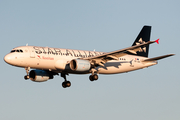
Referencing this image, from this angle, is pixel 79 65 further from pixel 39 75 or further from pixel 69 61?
pixel 39 75

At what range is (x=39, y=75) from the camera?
5100 cm

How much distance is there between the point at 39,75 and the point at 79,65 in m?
7.99

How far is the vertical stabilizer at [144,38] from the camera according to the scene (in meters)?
58.1

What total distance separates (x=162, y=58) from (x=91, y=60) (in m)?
10.4

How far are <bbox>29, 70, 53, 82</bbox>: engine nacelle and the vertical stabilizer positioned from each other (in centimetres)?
1581

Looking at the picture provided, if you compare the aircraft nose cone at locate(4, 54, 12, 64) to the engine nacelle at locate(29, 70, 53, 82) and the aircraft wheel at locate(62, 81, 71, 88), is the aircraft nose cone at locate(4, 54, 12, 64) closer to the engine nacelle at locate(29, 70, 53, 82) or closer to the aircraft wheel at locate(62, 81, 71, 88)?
the engine nacelle at locate(29, 70, 53, 82)

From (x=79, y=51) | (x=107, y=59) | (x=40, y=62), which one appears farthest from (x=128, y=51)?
(x=40, y=62)

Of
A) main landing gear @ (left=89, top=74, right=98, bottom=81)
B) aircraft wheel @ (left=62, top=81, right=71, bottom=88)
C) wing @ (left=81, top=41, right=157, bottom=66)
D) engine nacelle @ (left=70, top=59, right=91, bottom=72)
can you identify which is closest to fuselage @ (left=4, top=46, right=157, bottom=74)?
engine nacelle @ (left=70, top=59, right=91, bottom=72)

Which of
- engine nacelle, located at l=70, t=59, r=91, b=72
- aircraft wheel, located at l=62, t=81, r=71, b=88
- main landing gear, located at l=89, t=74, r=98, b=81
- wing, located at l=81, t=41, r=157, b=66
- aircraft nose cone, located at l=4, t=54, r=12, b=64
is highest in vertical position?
wing, located at l=81, t=41, r=157, b=66

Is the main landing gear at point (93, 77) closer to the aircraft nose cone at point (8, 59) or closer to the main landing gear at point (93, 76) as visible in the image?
the main landing gear at point (93, 76)

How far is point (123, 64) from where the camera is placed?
176 ft

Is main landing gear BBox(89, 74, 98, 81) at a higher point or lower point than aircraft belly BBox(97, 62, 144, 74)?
lower

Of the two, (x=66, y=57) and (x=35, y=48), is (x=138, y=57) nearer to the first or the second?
(x=66, y=57)

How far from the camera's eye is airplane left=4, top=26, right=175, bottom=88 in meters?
45.0
